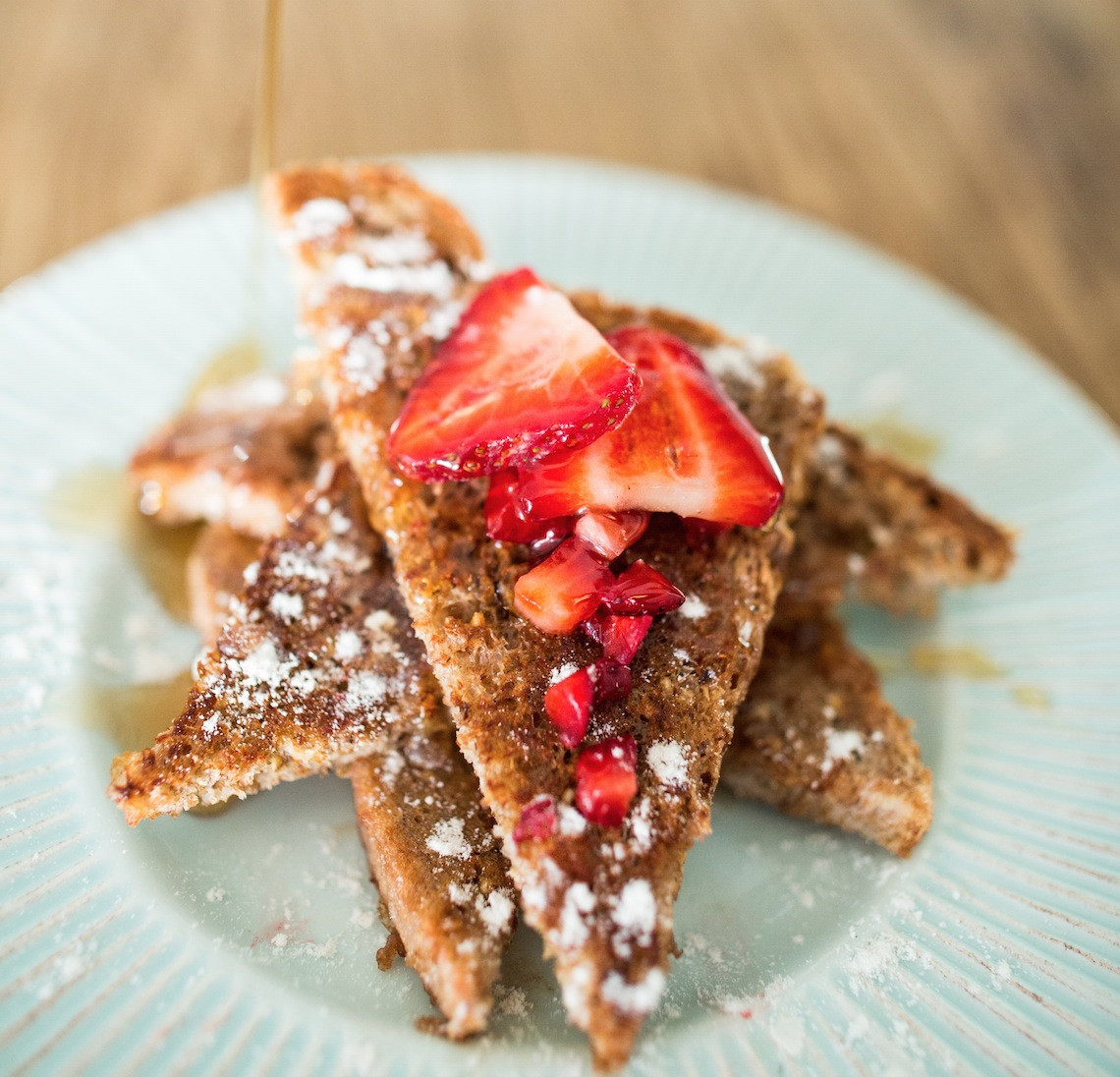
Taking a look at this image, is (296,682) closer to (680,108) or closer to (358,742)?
(358,742)

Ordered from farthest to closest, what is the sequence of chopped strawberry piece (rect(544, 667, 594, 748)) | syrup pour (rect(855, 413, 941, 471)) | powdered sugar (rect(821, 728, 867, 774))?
syrup pour (rect(855, 413, 941, 471)) < powdered sugar (rect(821, 728, 867, 774)) < chopped strawberry piece (rect(544, 667, 594, 748))

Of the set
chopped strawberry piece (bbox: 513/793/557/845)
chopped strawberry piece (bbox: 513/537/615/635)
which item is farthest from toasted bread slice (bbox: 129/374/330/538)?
chopped strawberry piece (bbox: 513/793/557/845)

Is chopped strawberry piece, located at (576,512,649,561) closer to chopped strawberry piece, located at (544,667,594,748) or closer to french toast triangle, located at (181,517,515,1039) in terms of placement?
chopped strawberry piece, located at (544,667,594,748)

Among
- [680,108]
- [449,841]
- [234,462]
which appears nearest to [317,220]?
[234,462]

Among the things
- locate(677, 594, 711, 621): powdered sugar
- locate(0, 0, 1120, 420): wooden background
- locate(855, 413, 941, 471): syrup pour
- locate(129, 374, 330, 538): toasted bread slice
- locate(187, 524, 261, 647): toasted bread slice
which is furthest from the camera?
locate(0, 0, 1120, 420): wooden background

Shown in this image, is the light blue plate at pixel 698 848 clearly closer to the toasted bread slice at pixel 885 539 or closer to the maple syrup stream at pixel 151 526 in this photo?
the maple syrup stream at pixel 151 526

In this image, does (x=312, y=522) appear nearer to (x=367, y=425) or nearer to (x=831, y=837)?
(x=367, y=425)

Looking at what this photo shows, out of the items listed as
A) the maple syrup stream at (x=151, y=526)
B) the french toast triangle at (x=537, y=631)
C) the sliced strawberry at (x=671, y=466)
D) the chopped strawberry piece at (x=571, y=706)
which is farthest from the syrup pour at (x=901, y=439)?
the maple syrup stream at (x=151, y=526)

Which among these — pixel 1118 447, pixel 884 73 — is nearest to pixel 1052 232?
pixel 884 73
